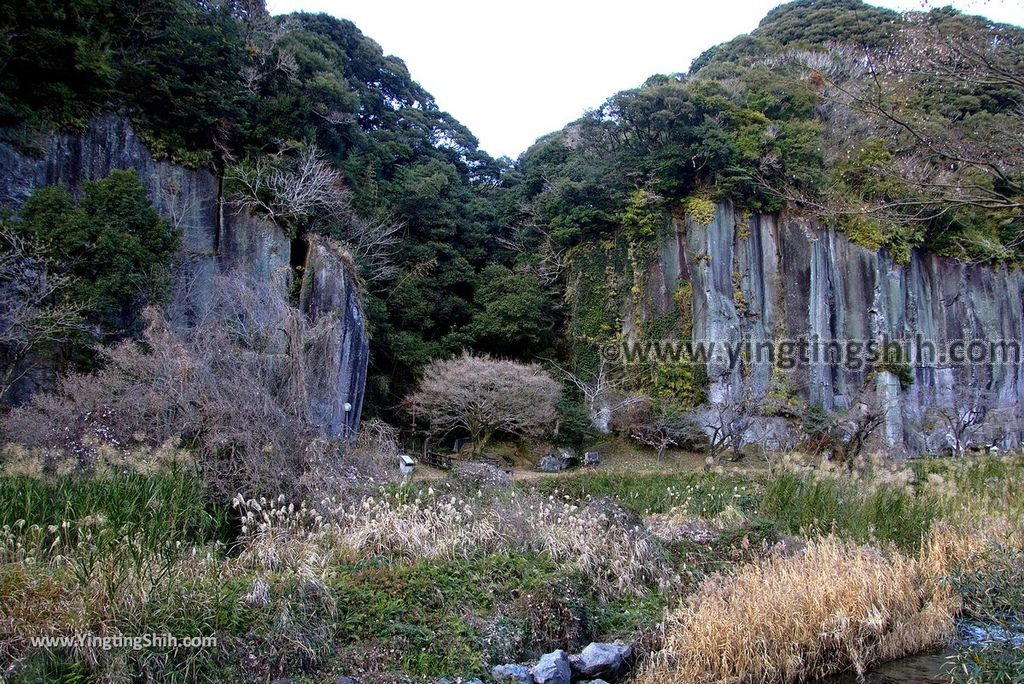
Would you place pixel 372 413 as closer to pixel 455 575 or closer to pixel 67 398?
pixel 67 398

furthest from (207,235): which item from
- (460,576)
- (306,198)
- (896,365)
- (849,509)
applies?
(896,365)

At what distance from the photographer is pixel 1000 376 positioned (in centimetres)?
3139

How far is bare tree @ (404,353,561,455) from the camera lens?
2284cm

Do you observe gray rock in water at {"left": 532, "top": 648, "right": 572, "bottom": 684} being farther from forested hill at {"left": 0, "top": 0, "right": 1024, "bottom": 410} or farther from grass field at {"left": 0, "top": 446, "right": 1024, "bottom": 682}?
forested hill at {"left": 0, "top": 0, "right": 1024, "bottom": 410}

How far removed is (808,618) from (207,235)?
19.3m

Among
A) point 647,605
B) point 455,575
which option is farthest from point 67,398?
point 647,605

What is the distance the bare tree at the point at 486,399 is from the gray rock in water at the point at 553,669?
16908 millimetres

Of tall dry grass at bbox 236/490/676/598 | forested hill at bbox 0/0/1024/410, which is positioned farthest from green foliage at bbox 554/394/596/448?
tall dry grass at bbox 236/490/676/598

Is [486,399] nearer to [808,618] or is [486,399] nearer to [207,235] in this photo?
[207,235]

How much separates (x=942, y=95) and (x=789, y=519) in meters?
6.25

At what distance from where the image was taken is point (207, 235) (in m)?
20.2

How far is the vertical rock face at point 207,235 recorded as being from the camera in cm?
1695

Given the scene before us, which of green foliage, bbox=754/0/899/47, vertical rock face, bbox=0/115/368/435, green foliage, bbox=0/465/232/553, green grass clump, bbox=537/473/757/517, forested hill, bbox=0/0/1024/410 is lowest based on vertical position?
green grass clump, bbox=537/473/757/517

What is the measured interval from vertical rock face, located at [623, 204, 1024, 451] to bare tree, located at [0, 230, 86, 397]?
66.7 ft
